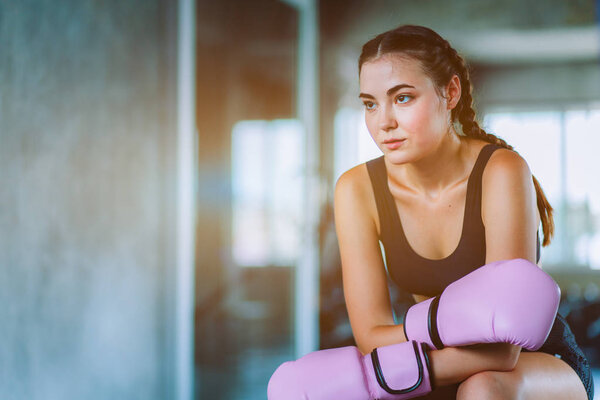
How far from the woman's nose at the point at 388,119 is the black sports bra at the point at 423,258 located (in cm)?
20

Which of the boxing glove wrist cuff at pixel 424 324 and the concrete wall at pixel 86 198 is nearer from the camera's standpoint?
the boxing glove wrist cuff at pixel 424 324

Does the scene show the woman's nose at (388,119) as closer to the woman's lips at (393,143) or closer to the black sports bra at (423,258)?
the woman's lips at (393,143)

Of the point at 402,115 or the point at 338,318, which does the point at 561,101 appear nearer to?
the point at 338,318

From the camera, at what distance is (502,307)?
2.65 feet

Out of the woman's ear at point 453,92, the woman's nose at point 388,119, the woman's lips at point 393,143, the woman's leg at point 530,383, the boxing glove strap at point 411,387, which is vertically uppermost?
the woman's ear at point 453,92

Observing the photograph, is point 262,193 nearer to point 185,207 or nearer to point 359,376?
point 185,207

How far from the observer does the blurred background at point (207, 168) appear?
1.77 m

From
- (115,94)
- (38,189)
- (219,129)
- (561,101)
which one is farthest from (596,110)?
(38,189)

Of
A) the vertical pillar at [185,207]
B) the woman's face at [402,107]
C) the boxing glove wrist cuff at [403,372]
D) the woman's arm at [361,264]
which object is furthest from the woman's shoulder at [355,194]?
the vertical pillar at [185,207]

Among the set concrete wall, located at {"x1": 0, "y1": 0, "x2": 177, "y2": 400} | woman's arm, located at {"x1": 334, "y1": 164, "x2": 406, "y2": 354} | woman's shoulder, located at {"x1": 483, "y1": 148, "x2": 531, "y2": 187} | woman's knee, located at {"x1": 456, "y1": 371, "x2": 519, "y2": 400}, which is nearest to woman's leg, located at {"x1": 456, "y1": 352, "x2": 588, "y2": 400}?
woman's knee, located at {"x1": 456, "y1": 371, "x2": 519, "y2": 400}

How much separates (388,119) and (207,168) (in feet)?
9.03

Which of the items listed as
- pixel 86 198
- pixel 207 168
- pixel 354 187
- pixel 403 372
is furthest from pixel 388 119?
pixel 207 168

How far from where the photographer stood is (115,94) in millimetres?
2170

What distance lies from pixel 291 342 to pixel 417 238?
8.94 feet
